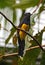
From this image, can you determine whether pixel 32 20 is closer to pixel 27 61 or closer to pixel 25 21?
pixel 25 21

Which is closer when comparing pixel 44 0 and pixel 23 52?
pixel 23 52

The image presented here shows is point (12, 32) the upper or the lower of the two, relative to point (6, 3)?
lower

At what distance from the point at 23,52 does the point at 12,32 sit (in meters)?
0.11

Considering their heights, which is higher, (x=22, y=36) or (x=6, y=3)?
(x=6, y=3)

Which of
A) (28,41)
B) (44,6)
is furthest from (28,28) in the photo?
(44,6)

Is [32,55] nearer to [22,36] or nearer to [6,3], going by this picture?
[22,36]

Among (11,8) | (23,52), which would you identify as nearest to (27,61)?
(23,52)

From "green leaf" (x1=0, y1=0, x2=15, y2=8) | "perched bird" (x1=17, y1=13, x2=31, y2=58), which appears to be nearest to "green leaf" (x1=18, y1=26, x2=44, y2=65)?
"perched bird" (x1=17, y1=13, x2=31, y2=58)

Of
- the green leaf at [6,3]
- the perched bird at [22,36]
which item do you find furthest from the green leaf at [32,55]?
the green leaf at [6,3]

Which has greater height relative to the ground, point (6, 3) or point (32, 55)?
point (6, 3)

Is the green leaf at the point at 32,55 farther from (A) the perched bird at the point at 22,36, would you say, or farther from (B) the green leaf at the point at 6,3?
(B) the green leaf at the point at 6,3

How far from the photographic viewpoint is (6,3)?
3.21ft

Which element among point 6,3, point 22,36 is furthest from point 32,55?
point 6,3

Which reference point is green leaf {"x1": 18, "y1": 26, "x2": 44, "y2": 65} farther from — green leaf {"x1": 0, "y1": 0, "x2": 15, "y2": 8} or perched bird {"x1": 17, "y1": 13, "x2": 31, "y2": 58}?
green leaf {"x1": 0, "y1": 0, "x2": 15, "y2": 8}
